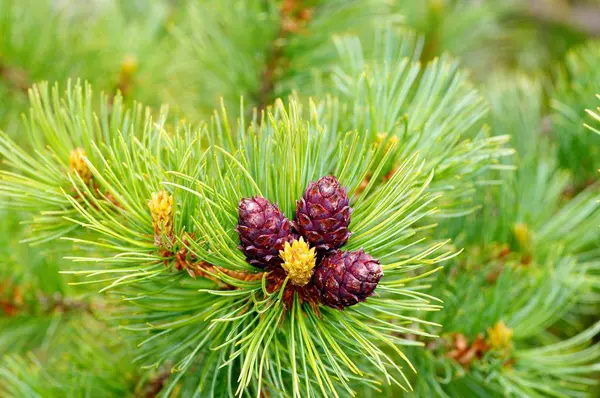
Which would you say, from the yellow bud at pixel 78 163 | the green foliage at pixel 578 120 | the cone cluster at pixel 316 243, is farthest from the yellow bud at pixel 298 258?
the green foliage at pixel 578 120

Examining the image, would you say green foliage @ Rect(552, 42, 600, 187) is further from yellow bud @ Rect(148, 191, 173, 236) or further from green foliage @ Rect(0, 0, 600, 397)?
yellow bud @ Rect(148, 191, 173, 236)

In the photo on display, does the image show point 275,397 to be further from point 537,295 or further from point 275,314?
point 537,295

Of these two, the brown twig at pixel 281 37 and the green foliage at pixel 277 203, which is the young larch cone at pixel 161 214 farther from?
the brown twig at pixel 281 37

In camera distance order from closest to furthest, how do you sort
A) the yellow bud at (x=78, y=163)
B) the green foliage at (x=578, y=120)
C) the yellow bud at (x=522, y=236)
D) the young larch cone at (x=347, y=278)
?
the young larch cone at (x=347, y=278)
the yellow bud at (x=78, y=163)
the yellow bud at (x=522, y=236)
the green foliage at (x=578, y=120)

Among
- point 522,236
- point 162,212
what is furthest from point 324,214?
point 522,236

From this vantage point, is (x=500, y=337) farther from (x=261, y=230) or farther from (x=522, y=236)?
(x=261, y=230)
